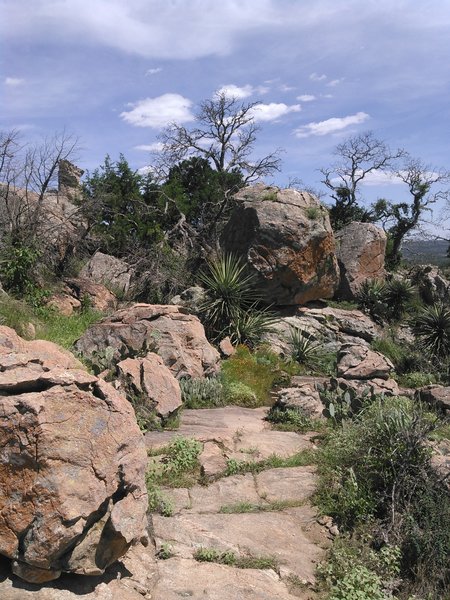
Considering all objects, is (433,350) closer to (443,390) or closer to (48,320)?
(443,390)

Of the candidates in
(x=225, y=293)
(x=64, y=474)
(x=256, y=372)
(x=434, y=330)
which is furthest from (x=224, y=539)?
(x=434, y=330)

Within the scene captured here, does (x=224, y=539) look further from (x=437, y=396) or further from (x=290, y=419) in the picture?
(x=437, y=396)

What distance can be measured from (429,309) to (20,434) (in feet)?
48.7

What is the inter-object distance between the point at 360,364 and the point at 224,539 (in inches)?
282

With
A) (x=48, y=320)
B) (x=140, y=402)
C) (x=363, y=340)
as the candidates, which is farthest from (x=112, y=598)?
(x=363, y=340)

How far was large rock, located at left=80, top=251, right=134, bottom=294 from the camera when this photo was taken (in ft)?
57.6

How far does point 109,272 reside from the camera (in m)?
18.0

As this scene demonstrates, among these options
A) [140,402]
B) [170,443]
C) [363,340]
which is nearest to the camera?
[170,443]

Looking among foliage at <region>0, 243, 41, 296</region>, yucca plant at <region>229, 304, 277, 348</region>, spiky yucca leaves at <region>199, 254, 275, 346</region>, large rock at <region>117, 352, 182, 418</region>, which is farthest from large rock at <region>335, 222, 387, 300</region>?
large rock at <region>117, 352, 182, 418</region>

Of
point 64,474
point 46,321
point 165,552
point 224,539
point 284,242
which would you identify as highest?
point 284,242

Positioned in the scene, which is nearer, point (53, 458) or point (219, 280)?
point (53, 458)

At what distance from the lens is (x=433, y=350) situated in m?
16.0

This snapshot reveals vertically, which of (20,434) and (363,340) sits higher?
(20,434)

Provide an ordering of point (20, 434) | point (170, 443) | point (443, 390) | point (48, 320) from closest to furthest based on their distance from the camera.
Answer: point (20, 434) → point (170, 443) → point (443, 390) → point (48, 320)
